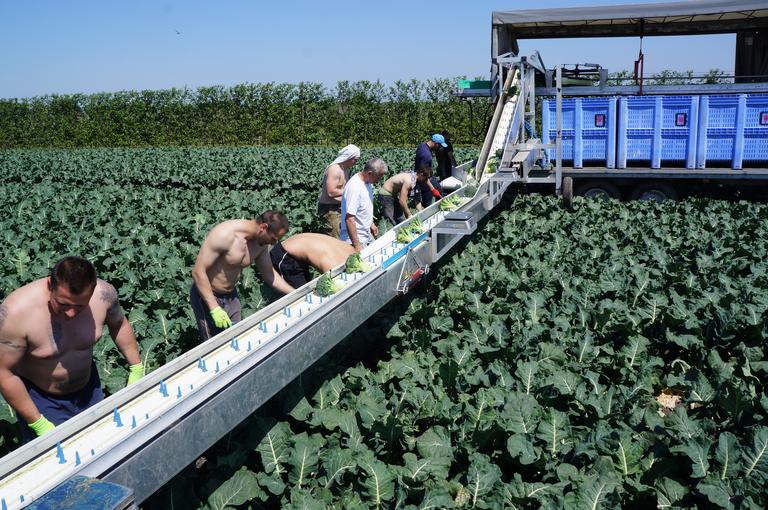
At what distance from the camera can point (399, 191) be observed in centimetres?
834

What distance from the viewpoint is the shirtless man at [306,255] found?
4.83 m

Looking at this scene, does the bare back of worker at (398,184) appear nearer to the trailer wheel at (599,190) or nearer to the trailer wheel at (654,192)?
the trailer wheel at (599,190)

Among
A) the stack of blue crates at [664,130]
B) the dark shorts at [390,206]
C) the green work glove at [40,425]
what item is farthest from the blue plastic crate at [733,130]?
the green work glove at [40,425]

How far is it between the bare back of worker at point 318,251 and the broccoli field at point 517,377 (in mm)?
722

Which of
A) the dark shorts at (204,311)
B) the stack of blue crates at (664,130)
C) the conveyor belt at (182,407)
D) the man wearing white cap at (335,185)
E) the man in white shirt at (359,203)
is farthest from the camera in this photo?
the stack of blue crates at (664,130)

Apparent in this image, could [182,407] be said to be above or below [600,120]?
below

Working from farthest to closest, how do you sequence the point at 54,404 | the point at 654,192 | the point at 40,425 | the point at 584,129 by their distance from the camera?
the point at 654,192
the point at 584,129
the point at 54,404
the point at 40,425

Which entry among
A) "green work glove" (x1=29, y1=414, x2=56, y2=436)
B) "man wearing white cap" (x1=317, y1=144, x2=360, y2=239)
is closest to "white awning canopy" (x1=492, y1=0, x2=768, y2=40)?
"man wearing white cap" (x1=317, y1=144, x2=360, y2=239)

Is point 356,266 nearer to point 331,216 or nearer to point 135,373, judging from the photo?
point 135,373

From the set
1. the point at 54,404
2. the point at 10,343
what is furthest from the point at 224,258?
the point at 10,343

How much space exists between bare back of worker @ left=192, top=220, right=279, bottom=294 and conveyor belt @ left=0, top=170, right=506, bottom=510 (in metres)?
0.87

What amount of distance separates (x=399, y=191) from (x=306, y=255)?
3.60 m

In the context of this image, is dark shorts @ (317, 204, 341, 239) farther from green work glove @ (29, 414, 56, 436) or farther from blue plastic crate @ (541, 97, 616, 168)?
blue plastic crate @ (541, 97, 616, 168)

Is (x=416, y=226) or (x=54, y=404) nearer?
(x=54, y=404)
